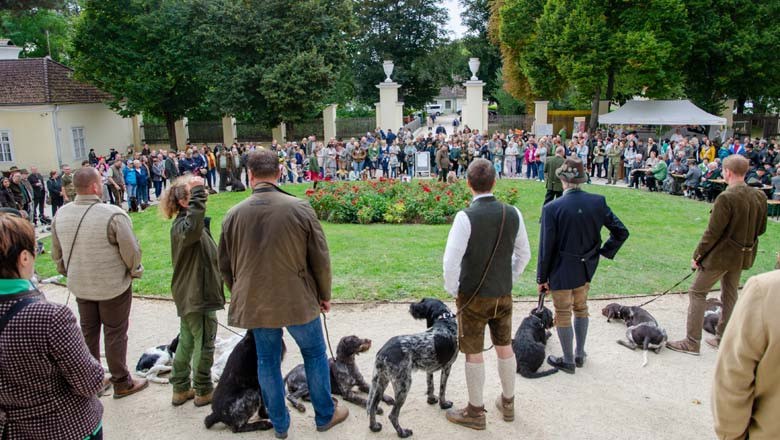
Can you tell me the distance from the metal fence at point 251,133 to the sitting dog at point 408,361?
101 feet

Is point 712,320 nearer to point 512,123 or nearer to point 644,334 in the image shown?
point 644,334

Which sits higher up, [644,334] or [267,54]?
[267,54]

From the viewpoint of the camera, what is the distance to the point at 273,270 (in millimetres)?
4094

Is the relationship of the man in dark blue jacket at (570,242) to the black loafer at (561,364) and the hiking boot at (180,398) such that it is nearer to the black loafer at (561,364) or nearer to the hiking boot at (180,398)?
the black loafer at (561,364)

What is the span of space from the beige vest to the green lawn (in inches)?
135

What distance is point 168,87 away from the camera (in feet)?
100

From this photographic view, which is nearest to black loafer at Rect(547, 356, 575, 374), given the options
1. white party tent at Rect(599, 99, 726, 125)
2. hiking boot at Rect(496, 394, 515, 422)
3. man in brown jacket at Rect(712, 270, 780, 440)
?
hiking boot at Rect(496, 394, 515, 422)

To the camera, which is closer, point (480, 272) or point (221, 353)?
point (480, 272)

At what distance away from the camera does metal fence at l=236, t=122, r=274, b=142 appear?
3428cm

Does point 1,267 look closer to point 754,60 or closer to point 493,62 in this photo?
point 754,60

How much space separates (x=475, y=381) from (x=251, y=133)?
31.7 m

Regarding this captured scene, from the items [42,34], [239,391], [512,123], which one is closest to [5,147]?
[42,34]

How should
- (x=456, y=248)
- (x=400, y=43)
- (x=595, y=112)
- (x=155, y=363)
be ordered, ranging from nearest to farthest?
(x=456, y=248)
(x=155, y=363)
(x=595, y=112)
(x=400, y=43)

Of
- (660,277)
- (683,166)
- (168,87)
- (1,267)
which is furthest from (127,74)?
(1,267)
